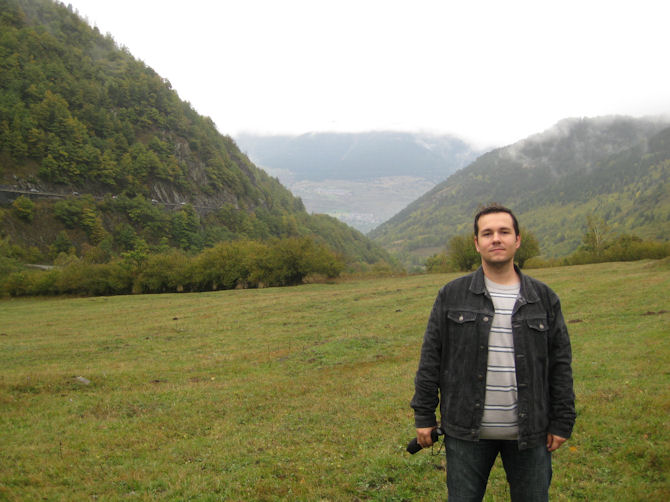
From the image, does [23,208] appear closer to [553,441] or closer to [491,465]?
[491,465]

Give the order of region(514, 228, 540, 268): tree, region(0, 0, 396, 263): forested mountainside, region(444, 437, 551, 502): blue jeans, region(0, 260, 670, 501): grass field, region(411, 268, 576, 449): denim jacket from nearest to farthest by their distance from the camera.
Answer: region(411, 268, 576, 449): denim jacket, region(444, 437, 551, 502): blue jeans, region(0, 260, 670, 501): grass field, region(514, 228, 540, 268): tree, region(0, 0, 396, 263): forested mountainside

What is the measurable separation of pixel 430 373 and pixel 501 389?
0.78 metres

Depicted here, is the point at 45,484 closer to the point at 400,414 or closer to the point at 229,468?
the point at 229,468

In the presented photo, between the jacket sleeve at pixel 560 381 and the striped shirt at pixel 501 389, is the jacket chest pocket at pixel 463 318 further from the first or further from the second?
the jacket sleeve at pixel 560 381

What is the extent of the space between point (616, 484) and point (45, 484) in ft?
39.2

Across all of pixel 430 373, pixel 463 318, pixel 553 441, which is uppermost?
pixel 463 318

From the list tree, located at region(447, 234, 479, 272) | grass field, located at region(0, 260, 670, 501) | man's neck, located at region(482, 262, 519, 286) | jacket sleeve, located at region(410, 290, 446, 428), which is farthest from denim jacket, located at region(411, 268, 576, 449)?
tree, located at region(447, 234, 479, 272)

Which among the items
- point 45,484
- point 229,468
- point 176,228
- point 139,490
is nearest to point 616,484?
point 229,468

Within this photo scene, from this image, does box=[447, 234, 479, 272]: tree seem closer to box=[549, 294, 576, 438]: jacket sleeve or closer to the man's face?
box=[549, 294, 576, 438]: jacket sleeve

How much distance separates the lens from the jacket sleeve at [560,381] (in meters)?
4.49

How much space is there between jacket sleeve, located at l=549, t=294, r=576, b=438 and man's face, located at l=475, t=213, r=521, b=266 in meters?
0.76

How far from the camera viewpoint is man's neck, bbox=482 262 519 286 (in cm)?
470

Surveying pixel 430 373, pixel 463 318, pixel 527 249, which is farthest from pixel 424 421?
pixel 527 249

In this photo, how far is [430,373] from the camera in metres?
4.73
